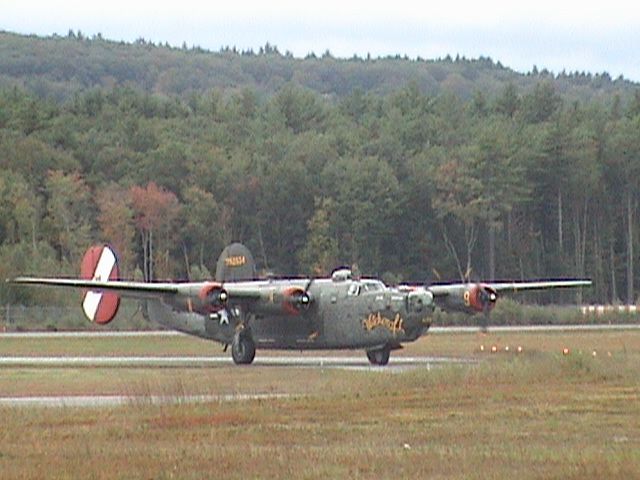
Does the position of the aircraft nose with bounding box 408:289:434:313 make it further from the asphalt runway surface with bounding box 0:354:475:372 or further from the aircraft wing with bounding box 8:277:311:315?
the aircraft wing with bounding box 8:277:311:315

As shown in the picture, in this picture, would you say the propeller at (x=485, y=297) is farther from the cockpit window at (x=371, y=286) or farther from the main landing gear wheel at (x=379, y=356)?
the main landing gear wheel at (x=379, y=356)

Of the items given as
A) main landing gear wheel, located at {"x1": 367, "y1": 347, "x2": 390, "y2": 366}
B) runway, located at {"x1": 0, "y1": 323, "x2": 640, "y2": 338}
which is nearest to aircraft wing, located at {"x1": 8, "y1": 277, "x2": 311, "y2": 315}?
main landing gear wheel, located at {"x1": 367, "y1": 347, "x2": 390, "y2": 366}

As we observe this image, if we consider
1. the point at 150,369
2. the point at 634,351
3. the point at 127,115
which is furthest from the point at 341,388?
the point at 127,115

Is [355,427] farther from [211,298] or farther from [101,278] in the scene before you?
[101,278]

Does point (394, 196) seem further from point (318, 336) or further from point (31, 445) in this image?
point (31, 445)

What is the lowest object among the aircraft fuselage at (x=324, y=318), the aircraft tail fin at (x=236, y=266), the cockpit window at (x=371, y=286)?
the aircraft fuselage at (x=324, y=318)

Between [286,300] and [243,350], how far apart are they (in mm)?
2276

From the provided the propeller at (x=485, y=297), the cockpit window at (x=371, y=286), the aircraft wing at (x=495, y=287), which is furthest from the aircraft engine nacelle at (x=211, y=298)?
the propeller at (x=485, y=297)

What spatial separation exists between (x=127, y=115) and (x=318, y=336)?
9678 centimetres

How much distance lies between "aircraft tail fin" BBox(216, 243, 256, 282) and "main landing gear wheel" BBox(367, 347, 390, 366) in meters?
6.70

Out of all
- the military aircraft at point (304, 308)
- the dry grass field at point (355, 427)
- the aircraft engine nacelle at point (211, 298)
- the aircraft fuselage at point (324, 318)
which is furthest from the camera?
the aircraft engine nacelle at point (211, 298)

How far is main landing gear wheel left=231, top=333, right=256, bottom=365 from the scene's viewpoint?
1841 inches

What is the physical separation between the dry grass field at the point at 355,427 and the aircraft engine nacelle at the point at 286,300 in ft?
20.1

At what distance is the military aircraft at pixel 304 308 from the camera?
144 ft
